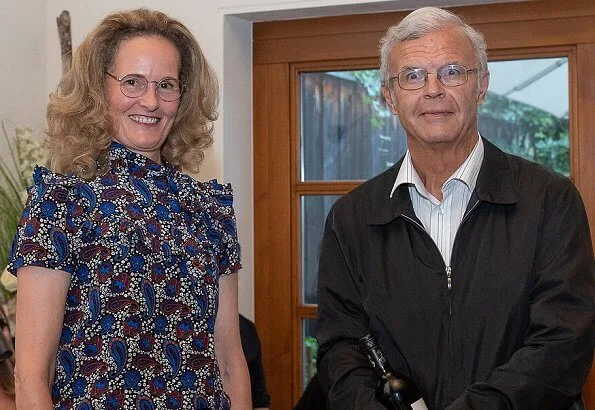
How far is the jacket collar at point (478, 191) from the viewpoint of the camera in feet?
6.43

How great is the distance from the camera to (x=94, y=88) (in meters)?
1.89

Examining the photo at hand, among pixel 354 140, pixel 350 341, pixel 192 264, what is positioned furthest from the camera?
pixel 354 140

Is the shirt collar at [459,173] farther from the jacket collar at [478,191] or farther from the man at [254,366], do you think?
the man at [254,366]

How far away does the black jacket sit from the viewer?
1.85 meters

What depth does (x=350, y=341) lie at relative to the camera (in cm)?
207

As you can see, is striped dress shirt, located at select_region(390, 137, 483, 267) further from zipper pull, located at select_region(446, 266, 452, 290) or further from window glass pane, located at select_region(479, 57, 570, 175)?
window glass pane, located at select_region(479, 57, 570, 175)

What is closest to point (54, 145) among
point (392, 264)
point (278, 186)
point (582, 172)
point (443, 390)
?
point (392, 264)

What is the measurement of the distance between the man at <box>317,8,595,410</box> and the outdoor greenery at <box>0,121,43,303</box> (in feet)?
4.80

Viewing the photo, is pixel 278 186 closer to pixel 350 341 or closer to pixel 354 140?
pixel 354 140

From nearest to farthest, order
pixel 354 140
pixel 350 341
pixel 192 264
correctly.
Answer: pixel 192 264
pixel 350 341
pixel 354 140

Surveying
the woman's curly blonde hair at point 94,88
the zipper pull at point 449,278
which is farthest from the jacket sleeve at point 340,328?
the woman's curly blonde hair at point 94,88

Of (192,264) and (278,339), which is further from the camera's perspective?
(278,339)

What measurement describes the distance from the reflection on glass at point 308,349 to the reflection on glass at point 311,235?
0.08 meters

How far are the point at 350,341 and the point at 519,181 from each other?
0.49 meters
